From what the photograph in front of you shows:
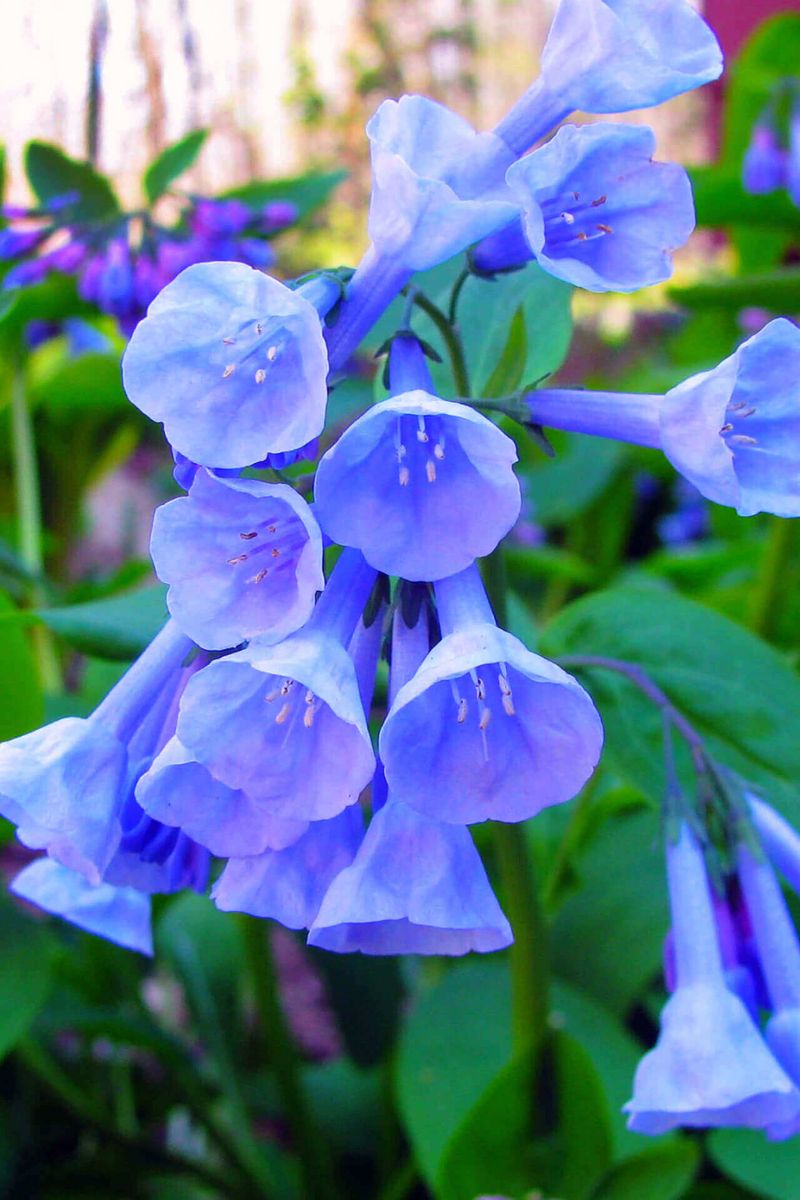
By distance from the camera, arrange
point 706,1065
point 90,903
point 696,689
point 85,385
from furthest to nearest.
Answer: point 85,385
point 696,689
point 90,903
point 706,1065

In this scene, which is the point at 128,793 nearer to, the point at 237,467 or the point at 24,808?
the point at 24,808

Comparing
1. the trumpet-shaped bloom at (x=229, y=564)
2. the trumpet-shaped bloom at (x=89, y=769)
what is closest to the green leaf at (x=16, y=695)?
the trumpet-shaped bloom at (x=89, y=769)

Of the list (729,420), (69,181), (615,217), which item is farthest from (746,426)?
(69,181)

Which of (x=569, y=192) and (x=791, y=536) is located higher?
(x=569, y=192)

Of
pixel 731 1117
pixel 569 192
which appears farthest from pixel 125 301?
pixel 731 1117

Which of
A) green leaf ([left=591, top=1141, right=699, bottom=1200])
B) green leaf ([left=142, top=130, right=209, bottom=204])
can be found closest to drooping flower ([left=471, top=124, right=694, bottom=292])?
green leaf ([left=591, top=1141, right=699, bottom=1200])

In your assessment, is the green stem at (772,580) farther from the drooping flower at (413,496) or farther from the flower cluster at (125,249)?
the drooping flower at (413,496)

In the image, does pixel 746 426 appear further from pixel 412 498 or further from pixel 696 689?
pixel 696 689

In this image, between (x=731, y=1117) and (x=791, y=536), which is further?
(x=791, y=536)
